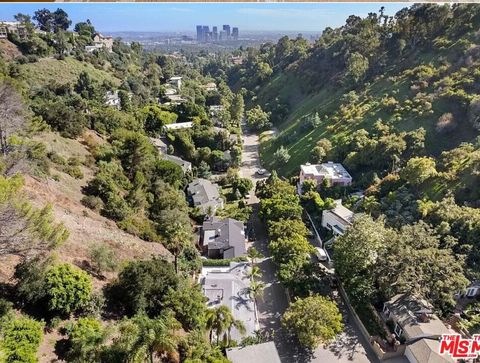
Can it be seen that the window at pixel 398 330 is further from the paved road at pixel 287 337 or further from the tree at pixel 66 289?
the tree at pixel 66 289

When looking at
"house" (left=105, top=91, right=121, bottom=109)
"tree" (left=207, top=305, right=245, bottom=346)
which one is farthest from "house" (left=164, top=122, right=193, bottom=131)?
"tree" (left=207, top=305, right=245, bottom=346)

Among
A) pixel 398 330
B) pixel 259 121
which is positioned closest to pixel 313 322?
pixel 398 330

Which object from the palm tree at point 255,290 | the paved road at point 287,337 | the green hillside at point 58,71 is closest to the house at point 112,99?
the green hillside at point 58,71

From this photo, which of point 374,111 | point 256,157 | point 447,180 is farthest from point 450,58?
point 256,157

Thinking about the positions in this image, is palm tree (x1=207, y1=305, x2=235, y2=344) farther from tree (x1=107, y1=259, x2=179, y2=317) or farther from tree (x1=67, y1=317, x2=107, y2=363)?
tree (x1=67, y1=317, x2=107, y2=363)

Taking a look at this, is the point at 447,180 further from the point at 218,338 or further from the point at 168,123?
the point at 168,123
